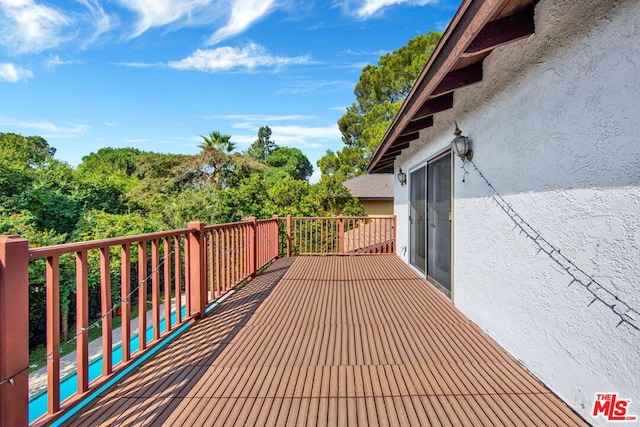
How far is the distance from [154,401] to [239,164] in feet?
64.5

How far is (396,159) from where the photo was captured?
7742mm

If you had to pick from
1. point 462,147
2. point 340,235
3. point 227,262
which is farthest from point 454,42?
point 340,235

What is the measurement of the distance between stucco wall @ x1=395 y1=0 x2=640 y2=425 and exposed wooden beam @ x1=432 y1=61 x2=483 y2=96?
10 cm

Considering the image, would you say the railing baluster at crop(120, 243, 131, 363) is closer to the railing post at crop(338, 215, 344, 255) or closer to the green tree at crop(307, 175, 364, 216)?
the railing post at crop(338, 215, 344, 255)

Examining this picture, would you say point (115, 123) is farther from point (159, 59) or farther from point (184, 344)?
point (184, 344)

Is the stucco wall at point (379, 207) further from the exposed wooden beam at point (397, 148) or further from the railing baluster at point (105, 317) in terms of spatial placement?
the railing baluster at point (105, 317)

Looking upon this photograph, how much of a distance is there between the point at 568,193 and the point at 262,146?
1584 inches

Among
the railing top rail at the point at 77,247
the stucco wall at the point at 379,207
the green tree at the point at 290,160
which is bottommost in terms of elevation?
the railing top rail at the point at 77,247

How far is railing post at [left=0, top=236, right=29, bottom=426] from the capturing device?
1.41 metres

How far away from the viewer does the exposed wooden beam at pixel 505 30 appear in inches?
77.7

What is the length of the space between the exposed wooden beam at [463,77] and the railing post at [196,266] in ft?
8.83

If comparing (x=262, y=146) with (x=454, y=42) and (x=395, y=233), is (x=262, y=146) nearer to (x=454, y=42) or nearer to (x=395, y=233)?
(x=395, y=233)

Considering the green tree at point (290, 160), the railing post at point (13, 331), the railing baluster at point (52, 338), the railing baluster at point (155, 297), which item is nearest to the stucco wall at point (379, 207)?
the railing baluster at point (155, 297)

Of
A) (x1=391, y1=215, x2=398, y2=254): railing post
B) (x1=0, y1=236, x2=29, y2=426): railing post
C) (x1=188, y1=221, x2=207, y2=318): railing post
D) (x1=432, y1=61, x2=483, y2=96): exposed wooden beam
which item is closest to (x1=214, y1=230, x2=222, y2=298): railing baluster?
(x1=188, y1=221, x2=207, y2=318): railing post
